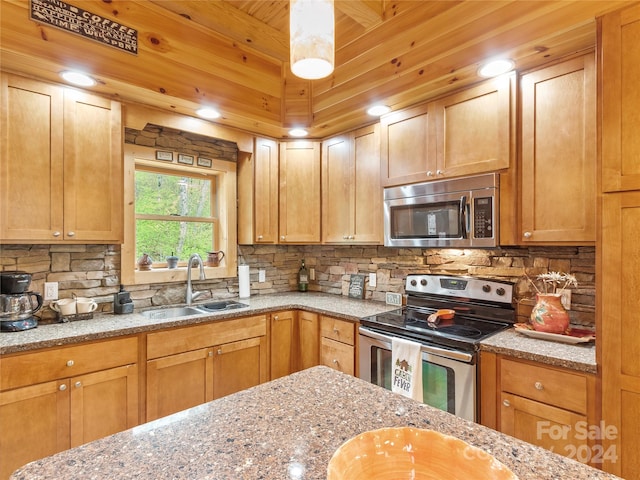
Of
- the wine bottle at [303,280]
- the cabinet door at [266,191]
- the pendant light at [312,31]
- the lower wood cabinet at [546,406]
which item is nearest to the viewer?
the pendant light at [312,31]

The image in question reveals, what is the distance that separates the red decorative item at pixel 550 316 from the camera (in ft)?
5.97

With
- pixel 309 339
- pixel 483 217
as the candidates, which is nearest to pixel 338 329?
pixel 309 339

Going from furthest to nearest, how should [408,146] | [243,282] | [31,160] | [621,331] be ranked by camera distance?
[243,282], [408,146], [31,160], [621,331]

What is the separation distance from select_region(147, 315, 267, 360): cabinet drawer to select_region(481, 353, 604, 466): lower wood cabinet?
1.62 meters

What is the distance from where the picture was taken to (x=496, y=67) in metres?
1.92

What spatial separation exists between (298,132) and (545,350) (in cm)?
241

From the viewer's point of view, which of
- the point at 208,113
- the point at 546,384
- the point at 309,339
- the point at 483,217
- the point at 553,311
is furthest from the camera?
the point at 309,339

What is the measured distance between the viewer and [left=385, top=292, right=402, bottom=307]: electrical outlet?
2.79 m

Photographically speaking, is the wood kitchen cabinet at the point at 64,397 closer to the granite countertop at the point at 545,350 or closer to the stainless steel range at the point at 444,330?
the stainless steel range at the point at 444,330

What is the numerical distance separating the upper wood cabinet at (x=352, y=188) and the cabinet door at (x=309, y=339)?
28.3 inches

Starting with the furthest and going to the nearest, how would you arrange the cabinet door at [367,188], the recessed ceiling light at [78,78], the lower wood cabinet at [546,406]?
the cabinet door at [367,188] → the recessed ceiling light at [78,78] → the lower wood cabinet at [546,406]

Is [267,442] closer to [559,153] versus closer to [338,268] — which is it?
[559,153]

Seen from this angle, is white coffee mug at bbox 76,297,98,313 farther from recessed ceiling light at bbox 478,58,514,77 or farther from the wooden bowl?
recessed ceiling light at bbox 478,58,514,77

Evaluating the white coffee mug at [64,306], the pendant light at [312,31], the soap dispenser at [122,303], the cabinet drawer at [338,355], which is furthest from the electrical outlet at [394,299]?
the white coffee mug at [64,306]
